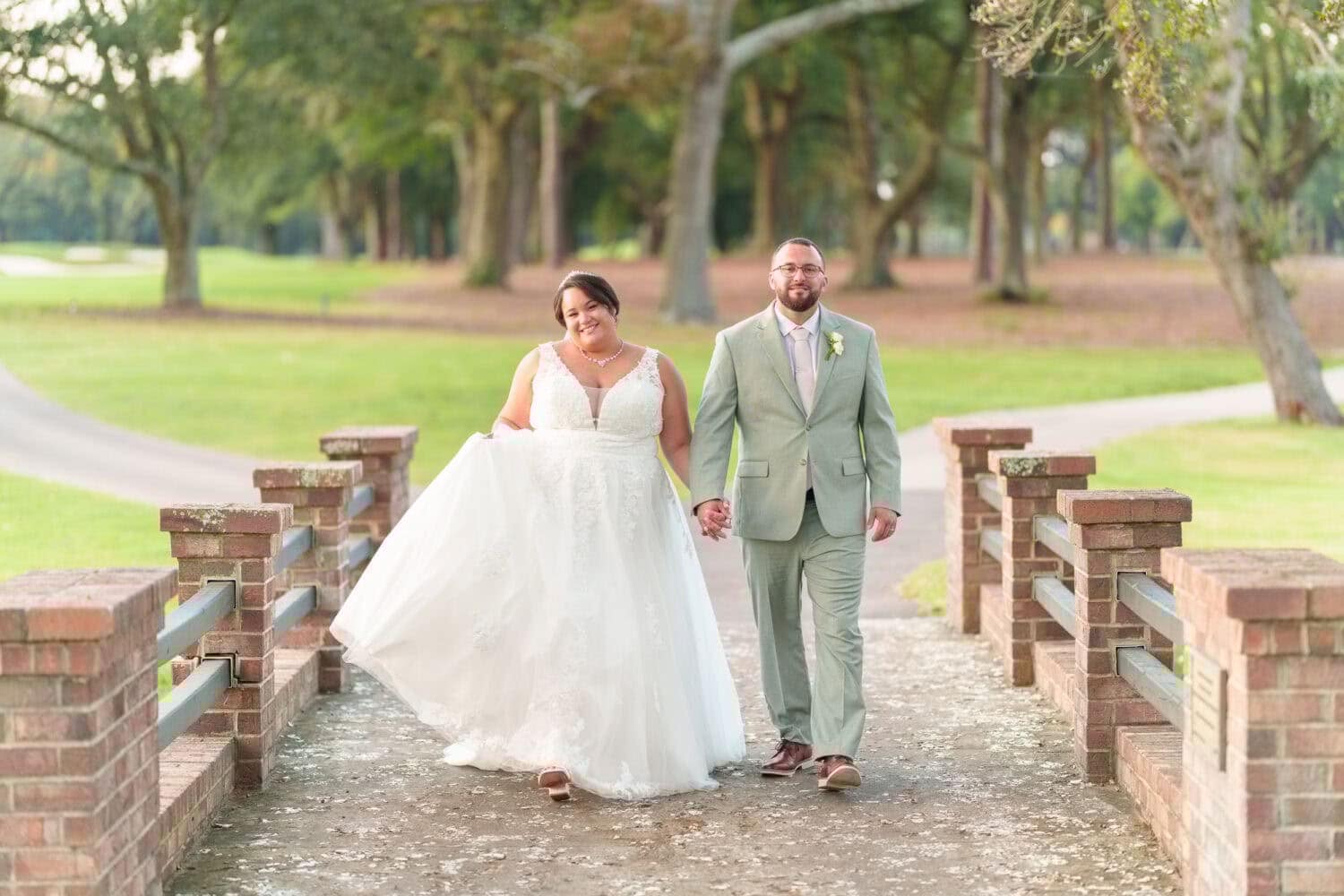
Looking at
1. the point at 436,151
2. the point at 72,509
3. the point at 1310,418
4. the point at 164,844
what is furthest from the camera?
the point at 436,151

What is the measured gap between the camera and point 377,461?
33.1 feet

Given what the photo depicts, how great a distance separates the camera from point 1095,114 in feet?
180

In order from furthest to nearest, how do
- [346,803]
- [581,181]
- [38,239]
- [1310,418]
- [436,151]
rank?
[581,181] → [436,151] → [38,239] → [1310,418] → [346,803]

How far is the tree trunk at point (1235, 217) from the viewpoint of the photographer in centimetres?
1923

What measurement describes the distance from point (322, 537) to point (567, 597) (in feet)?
7.06

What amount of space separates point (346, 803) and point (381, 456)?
3336 mm

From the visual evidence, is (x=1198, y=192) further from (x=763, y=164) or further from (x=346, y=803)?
(x=763, y=164)

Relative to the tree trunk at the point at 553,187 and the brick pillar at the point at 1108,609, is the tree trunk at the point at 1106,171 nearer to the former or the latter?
the tree trunk at the point at 553,187

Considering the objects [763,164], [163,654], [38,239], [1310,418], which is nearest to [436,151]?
[763,164]

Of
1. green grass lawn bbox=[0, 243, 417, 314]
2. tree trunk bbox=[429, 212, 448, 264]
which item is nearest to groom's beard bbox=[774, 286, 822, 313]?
green grass lawn bbox=[0, 243, 417, 314]

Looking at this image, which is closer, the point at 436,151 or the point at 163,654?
the point at 163,654

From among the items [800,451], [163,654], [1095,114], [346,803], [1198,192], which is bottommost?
[346,803]

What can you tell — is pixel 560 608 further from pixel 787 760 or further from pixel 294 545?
pixel 294 545

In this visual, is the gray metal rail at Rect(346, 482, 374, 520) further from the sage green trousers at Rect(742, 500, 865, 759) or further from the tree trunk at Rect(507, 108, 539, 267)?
the tree trunk at Rect(507, 108, 539, 267)
